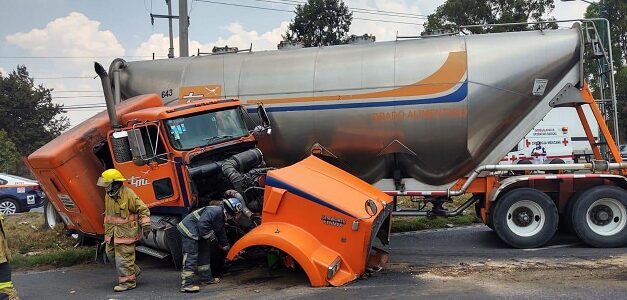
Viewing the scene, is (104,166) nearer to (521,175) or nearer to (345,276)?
(345,276)

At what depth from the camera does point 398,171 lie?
8.59m

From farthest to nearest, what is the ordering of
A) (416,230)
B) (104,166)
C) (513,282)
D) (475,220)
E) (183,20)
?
(183,20) → (475,220) → (416,230) → (104,166) → (513,282)

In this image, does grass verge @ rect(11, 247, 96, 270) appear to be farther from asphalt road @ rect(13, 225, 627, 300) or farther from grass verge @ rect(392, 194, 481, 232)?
grass verge @ rect(392, 194, 481, 232)

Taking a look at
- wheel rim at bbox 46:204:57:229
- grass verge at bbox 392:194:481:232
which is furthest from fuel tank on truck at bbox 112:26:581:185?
wheel rim at bbox 46:204:57:229

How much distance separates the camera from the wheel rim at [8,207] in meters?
Result: 14.6

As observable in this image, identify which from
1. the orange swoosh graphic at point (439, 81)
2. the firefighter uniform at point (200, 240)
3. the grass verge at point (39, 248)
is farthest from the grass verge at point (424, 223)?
the grass verge at point (39, 248)

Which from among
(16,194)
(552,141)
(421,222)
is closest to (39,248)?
(16,194)

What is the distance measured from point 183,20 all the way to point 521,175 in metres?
10.7

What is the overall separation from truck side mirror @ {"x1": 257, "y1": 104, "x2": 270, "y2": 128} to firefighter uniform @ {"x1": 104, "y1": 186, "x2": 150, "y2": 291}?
241 cm

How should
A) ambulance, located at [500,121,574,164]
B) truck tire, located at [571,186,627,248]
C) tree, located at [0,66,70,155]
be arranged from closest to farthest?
truck tire, located at [571,186,627,248] → ambulance, located at [500,121,574,164] → tree, located at [0,66,70,155]

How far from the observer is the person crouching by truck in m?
6.16

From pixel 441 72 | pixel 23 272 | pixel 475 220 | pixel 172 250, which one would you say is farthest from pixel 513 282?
pixel 23 272

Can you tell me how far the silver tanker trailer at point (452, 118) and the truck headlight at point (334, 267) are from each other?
2.83 m

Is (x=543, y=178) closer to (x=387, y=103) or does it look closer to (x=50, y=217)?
(x=387, y=103)
